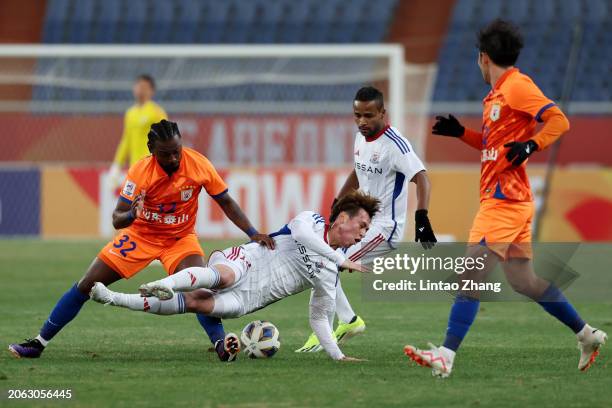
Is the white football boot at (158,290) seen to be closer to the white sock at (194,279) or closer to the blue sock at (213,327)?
the white sock at (194,279)

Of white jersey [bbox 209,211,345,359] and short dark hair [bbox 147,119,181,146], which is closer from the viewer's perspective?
white jersey [bbox 209,211,345,359]

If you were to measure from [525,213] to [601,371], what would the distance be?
113cm

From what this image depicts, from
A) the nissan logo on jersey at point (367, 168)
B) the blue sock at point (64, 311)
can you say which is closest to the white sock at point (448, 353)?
the nissan logo on jersey at point (367, 168)

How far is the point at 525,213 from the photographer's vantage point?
295 inches

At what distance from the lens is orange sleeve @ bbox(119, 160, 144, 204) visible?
8234 millimetres

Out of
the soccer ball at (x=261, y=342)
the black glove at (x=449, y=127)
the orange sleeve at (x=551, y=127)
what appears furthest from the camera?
the soccer ball at (x=261, y=342)

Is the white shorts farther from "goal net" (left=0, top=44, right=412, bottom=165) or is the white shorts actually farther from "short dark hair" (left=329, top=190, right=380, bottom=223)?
"goal net" (left=0, top=44, right=412, bottom=165)

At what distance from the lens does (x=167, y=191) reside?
841cm

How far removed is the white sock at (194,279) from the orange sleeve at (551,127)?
2.29 metres

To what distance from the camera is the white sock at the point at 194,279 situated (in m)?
7.73

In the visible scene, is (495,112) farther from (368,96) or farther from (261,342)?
(261,342)

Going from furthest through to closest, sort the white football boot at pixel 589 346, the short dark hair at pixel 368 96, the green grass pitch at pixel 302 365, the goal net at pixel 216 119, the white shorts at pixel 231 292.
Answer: the goal net at pixel 216 119 → the short dark hair at pixel 368 96 → the white shorts at pixel 231 292 → the white football boot at pixel 589 346 → the green grass pitch at pixel 302 365

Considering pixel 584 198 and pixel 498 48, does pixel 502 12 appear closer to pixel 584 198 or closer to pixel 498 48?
pixel 584 198

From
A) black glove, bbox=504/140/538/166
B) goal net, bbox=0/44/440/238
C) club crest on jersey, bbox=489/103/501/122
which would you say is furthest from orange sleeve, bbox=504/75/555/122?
goal net, bbox=0/44/440/238
